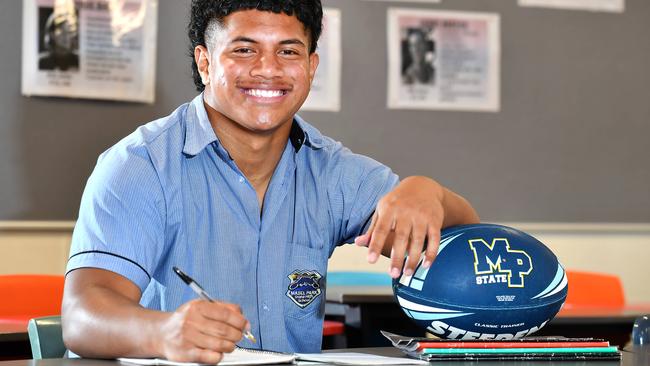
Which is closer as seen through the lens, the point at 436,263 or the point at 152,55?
the point at 436,263

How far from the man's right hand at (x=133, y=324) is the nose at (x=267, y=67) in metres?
0.52

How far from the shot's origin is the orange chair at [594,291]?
12.3ft

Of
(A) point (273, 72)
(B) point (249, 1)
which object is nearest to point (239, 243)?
(A) point (273, 72)

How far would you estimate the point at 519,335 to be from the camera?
1822 mm

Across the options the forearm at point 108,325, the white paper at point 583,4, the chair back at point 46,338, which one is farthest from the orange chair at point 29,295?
the white paper at point 583,4

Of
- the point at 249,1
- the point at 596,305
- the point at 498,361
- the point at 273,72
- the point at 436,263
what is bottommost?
the point at 596,305

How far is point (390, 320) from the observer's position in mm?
3045

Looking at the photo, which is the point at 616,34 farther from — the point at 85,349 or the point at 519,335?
the point at 85,349

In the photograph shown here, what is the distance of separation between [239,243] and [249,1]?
0.49 m

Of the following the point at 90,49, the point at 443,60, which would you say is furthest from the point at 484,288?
the point at 443,60

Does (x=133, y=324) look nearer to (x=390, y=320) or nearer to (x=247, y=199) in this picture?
(x=247, y=199)

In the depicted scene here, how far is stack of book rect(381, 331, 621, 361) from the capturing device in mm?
1637

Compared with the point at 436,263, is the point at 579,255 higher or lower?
lower

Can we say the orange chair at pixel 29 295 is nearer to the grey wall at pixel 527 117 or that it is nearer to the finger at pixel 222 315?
the grey wall at pixel 527 117
